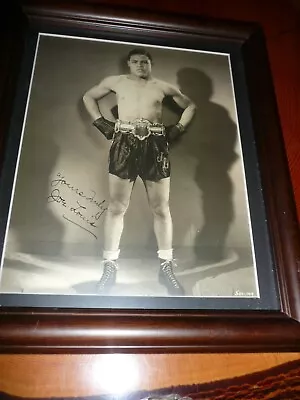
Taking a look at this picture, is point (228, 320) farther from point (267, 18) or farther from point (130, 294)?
point (267, 18)

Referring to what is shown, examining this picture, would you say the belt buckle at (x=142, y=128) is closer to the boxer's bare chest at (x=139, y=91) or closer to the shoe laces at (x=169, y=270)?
the boxer's bare chest at (x=139, y=91)

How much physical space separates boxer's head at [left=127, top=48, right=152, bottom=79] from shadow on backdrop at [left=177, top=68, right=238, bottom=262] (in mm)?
70

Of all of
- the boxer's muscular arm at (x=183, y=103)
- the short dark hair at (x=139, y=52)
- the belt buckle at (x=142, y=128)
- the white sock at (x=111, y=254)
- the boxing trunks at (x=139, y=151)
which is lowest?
the white sock at (x=111, y=254)

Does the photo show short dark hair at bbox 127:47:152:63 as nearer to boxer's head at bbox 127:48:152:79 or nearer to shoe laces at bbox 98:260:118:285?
boxer's head at bbox 127:48:152:79

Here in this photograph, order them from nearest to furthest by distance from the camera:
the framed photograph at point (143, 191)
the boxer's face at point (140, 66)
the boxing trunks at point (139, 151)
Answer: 1. the framed photograph at point (143, 191)
2. the boxing trunks at point (139, 151)
3. the boxer's face at point (140, 66)

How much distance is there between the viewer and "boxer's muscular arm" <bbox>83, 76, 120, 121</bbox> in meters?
0.88

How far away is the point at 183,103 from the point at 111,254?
0.37 m

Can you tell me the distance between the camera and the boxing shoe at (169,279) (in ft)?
2.39

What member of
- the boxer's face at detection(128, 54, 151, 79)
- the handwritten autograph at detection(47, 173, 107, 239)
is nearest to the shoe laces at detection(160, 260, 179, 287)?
the handwritten autograph at detection(47, 173, 107, 239)

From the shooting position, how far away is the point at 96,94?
35.4 inches

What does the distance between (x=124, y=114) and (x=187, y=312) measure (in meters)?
0.40

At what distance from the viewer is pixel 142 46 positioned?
997mm

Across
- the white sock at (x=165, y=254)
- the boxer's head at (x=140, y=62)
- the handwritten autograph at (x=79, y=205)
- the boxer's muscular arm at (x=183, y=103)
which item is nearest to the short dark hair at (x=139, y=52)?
the boxer's head at (x=140, y=62)

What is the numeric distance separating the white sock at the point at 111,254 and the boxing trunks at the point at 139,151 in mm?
149
